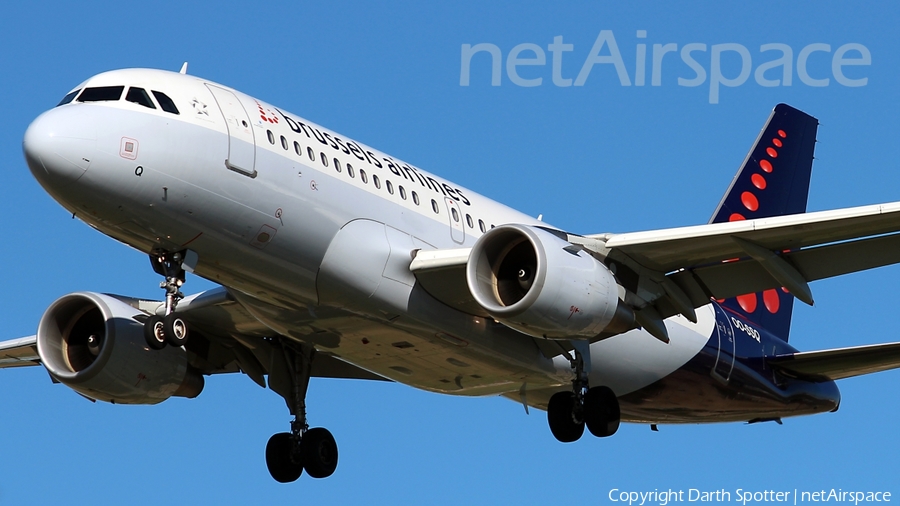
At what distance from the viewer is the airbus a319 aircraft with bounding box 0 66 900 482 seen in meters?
20.5

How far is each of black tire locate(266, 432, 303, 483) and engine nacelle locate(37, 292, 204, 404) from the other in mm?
2460

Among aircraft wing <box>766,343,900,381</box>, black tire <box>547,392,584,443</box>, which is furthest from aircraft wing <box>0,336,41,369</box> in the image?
aircraft wing <box>766,343,900,381</box>

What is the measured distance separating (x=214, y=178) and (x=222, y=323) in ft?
20.8

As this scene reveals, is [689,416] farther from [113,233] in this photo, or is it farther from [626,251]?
[113,233]

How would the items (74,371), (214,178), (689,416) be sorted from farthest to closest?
(689,416), (74,371), (214,178)

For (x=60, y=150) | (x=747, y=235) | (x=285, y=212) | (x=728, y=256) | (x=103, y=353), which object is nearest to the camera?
(x=60, y=150)

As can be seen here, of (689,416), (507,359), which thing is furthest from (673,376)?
(507,359)

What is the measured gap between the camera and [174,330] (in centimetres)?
2058

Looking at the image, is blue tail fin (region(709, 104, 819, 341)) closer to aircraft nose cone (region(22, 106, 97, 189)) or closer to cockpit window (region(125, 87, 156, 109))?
cockpit window (region(125, 87, 156, 109))

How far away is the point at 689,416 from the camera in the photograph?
29328 mm

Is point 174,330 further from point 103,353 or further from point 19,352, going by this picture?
point 19,352

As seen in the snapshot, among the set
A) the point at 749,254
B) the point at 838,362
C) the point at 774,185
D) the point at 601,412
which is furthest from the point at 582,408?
the point at 774,185

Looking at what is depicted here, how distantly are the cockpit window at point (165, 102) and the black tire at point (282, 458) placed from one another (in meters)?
8.91

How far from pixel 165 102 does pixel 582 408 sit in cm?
992
